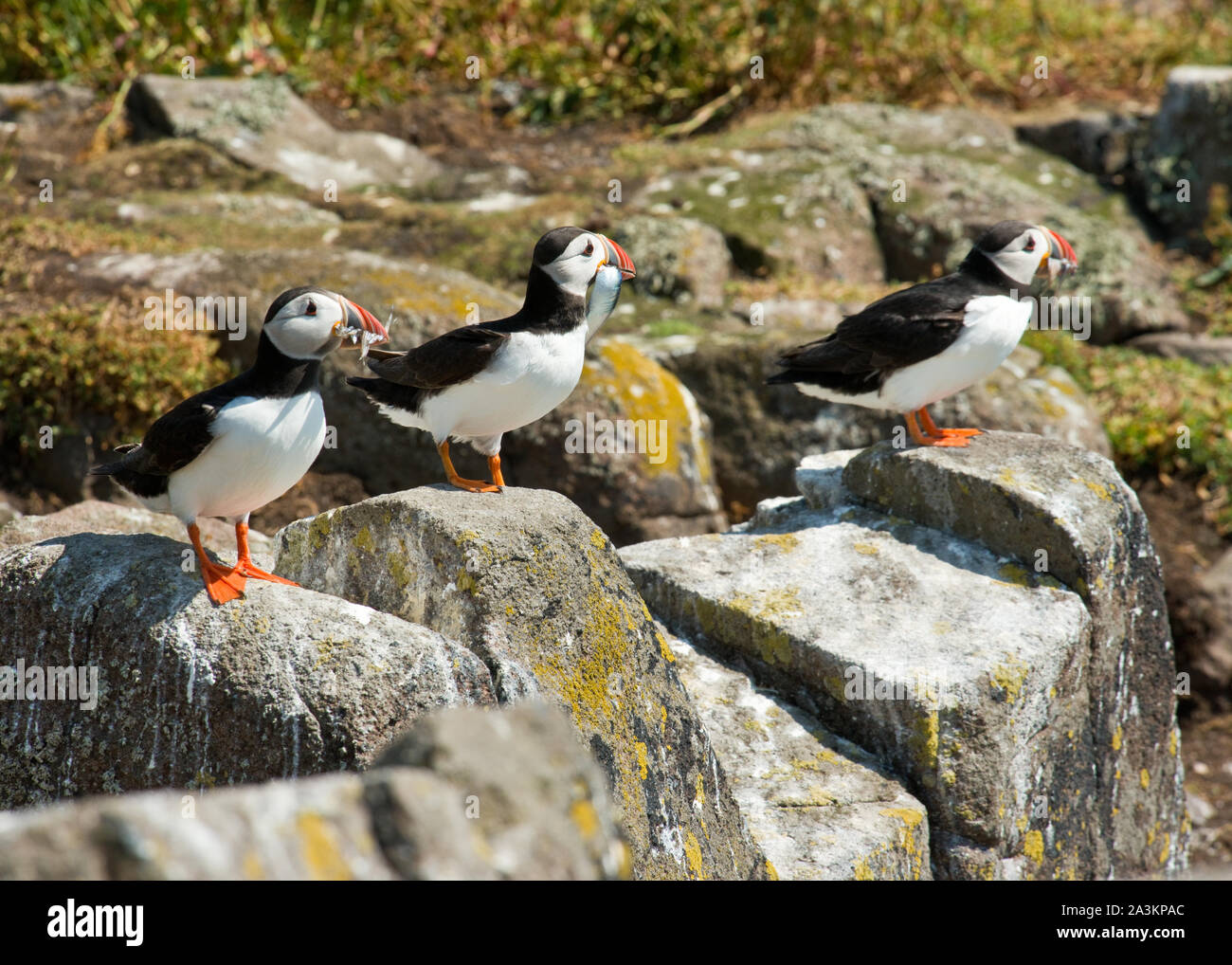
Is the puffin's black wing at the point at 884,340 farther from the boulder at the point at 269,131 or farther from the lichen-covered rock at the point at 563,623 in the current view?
the boulder at the point at 269,131

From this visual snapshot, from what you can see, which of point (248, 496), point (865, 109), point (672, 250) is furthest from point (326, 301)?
point (865, 109)

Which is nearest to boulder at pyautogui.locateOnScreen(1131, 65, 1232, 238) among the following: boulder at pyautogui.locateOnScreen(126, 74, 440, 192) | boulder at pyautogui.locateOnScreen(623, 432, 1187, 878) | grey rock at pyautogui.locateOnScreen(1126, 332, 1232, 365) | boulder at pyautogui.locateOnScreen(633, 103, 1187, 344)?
boulder at pyautogui.locateOnScreen(633, 103, 1187, 344)

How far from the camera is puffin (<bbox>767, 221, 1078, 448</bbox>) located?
222 inches

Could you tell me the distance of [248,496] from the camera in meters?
4.07

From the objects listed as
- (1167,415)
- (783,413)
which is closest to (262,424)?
(783,413)

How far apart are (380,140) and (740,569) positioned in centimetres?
882

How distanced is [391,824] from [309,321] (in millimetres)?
2511

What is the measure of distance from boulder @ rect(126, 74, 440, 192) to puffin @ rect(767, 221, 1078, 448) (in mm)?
7610

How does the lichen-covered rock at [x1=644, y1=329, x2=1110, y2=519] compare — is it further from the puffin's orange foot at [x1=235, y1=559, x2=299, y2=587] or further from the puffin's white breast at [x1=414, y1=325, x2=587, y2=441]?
the puffin's orange foot at [x1=235, y1=559, x2=299, y2=587]

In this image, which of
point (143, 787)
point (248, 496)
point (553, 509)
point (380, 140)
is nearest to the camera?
point (143, 787)

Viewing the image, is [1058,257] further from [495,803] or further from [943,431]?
[495,803]

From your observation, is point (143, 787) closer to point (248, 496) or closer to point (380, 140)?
point (248, 496)

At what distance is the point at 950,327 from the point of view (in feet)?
18.5
